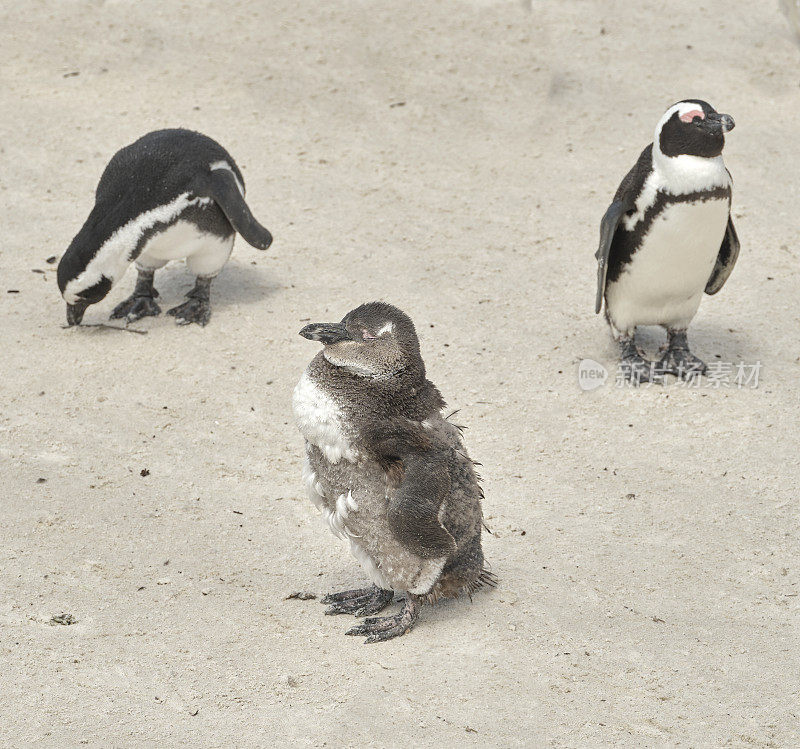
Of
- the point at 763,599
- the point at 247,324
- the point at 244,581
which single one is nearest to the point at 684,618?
the point at 763,599

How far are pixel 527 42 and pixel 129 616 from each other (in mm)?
7532

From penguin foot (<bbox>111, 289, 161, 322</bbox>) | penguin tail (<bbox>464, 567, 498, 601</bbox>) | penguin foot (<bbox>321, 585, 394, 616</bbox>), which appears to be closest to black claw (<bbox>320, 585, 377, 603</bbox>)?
penguin foot (<bbox>321, 585, 394, 616</bbox>)

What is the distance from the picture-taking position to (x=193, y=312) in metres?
6.89

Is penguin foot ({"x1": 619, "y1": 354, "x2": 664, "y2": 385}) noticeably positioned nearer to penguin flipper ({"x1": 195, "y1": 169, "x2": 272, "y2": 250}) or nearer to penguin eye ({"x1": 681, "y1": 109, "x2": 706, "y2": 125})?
penguin eye ({"x1": 681, "y1": 109, "x2": 706, "y2": 125})

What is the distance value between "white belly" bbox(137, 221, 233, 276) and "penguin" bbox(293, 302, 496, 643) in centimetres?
293

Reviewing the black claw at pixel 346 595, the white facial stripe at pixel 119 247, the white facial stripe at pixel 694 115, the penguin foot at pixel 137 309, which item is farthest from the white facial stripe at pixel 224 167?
the black claw at pixel 346 595

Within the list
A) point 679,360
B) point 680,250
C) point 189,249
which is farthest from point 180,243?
point 679,360

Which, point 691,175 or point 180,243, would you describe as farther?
point 180,243

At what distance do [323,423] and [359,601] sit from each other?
815 mm

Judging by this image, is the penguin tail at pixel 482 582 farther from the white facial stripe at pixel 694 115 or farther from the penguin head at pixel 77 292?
the penguin head at pixel 77 292

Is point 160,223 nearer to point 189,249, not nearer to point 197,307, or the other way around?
point 189,249

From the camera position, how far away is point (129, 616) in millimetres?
4195

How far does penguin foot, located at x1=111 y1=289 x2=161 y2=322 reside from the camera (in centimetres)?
693

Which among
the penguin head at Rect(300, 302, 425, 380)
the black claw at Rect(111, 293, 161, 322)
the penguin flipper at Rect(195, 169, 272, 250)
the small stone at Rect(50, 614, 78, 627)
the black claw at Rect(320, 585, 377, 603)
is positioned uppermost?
the penguin head at Rect(300, 302, 425, 380)
